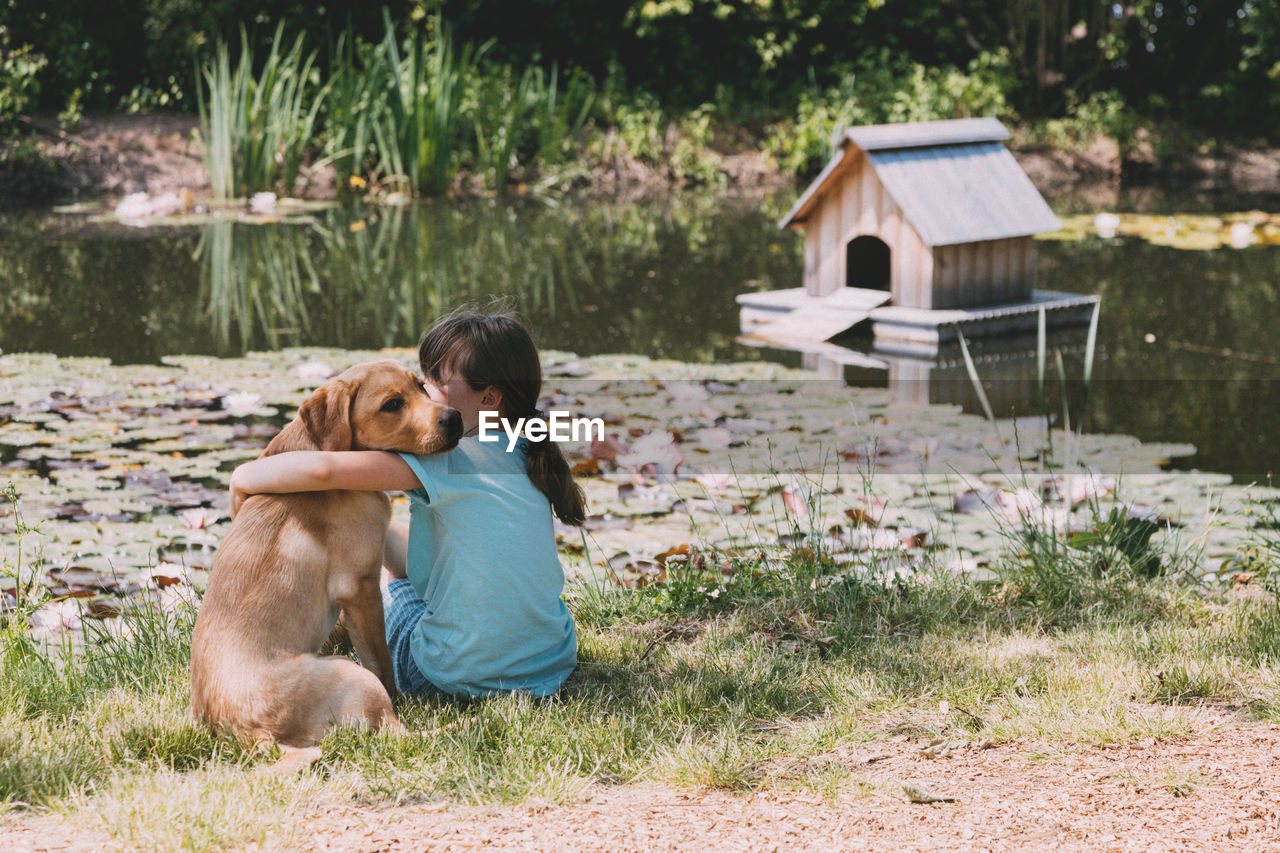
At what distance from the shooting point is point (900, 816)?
2.57 meters

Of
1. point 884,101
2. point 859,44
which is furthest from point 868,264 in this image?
point 859,44

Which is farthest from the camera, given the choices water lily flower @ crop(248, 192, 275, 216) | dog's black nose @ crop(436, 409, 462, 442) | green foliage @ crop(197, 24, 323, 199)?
green foliage @ crop(197, 24, 323, 199)

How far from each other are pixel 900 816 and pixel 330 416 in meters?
1.58

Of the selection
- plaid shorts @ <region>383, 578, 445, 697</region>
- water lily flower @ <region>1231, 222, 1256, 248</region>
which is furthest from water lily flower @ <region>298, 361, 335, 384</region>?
water lily flower @ <region>1231, 222, 1256, 248</region>

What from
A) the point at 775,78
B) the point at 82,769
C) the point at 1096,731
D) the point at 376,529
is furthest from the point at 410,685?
the point at 775,78

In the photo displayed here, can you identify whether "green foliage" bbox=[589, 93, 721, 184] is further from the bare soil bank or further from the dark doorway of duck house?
the dark doorway of duck house

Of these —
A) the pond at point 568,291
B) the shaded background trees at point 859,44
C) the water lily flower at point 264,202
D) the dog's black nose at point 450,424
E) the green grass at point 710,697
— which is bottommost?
the green grass at point 710,697

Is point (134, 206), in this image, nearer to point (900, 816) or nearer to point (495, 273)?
point (495, 273)

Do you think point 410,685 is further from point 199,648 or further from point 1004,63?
point 1004,63

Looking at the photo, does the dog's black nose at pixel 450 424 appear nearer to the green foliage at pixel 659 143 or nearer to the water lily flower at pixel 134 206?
the water lily flower at pixel 134 206

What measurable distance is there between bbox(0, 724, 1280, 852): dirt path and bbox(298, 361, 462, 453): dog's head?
0.87 meters

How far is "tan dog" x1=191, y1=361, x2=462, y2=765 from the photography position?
9.41 ft

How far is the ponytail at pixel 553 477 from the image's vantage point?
131 inches

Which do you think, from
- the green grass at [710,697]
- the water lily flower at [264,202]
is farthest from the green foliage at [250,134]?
the green grass at [710,697]
